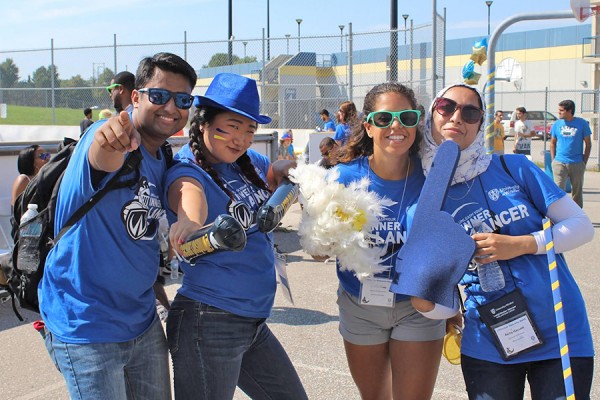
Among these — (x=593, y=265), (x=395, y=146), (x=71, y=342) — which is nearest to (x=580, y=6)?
(x=593, y=265)

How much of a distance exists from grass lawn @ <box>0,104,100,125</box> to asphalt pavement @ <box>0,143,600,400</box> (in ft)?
42.8

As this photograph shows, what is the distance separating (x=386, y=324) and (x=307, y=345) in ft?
A: 8.37

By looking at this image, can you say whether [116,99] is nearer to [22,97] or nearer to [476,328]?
[476,328]

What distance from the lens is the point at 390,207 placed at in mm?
3062

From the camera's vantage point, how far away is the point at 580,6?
8.78 metres

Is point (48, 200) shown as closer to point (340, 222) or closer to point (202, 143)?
point (202, 143)

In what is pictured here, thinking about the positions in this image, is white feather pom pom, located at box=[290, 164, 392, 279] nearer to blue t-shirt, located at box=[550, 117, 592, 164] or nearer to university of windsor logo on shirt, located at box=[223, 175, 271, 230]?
university of windsor logo on shirt, located at box=[223, 175, 271, 230]

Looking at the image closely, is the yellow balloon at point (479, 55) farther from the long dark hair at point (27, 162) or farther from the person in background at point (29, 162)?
the long dark hair at point (27, 162)

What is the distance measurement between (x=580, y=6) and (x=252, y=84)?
731cm

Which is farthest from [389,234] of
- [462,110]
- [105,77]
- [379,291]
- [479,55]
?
[105,77]

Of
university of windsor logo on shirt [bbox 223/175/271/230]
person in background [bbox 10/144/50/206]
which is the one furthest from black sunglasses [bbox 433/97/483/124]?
person in background [bbox 10/144/50/206]

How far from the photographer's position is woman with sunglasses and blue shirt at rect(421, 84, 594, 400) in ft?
8.64

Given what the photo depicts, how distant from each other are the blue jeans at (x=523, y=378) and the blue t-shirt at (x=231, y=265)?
3.02 feet

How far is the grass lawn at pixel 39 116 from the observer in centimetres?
1930
